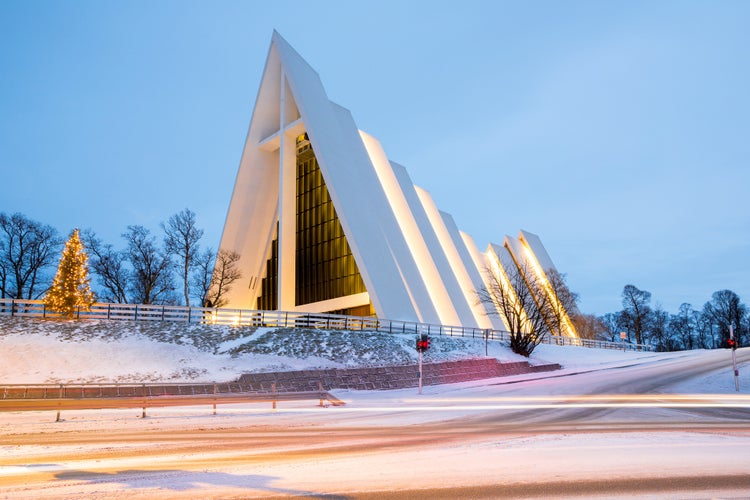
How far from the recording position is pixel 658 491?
19.1ft

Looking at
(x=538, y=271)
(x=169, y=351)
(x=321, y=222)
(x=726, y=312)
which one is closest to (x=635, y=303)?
(x=538, y=271)

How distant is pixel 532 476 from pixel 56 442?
8.55 metres

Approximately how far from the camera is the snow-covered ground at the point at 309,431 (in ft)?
20.4

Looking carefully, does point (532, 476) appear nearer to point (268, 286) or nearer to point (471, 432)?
point (471, 432)

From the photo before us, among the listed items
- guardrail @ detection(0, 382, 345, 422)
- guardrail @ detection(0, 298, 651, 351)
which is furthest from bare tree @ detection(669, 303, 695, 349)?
guardrail @ detection(0, 382, 345, 422)

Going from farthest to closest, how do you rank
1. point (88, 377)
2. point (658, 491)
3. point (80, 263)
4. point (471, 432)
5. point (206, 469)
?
1. point (80, 263)
2. point (88, 377)
3. point (471, 432)
4. point (206, 469)
5. point (658, 491)

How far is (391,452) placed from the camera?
823 centimetres

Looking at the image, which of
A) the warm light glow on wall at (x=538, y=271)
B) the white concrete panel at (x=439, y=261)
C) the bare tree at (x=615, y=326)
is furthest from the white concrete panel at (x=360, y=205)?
the bare tree at (x=615, y=326)

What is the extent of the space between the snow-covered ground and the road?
38 mm

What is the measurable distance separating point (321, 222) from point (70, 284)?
18761 mm

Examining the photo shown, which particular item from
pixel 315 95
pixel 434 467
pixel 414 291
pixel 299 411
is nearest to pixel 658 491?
pixel 434 467

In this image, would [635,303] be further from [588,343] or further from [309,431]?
[309,431]

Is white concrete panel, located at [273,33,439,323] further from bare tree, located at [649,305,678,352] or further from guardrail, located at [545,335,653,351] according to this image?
bare tree, located at [649,305,678,352]

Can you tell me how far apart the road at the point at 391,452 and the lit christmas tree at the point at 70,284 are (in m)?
8.96
